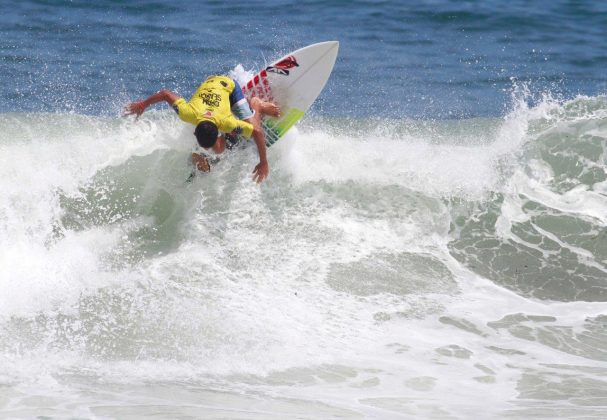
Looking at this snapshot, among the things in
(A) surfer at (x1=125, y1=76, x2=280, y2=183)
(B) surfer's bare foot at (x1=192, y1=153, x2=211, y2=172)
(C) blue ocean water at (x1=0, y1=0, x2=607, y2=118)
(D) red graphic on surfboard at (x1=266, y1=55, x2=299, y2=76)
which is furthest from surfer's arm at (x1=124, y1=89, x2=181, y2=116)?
(C) blue ocean water at (x1=0, y1=0, x2=607, y2=118)

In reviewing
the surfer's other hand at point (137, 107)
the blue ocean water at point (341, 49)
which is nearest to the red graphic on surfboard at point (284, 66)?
the surfer's other hand at point (137, 107)

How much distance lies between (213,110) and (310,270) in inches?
64.7

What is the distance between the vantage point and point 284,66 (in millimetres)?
8914

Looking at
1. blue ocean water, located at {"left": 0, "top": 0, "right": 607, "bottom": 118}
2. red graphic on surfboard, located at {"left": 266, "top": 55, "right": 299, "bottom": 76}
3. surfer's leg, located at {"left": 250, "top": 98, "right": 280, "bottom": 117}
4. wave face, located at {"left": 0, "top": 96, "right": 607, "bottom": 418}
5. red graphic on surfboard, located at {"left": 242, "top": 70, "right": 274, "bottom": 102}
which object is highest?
blue ocean water, located at {"left": 0, "top": 0, "right": 607, "bottom": 118}

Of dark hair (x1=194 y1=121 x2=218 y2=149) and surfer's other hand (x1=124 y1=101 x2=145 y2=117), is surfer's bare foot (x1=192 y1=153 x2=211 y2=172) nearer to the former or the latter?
surfer's other hand (x1=124 y1=101 x2=145 y2=117)

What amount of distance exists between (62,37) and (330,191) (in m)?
7.43

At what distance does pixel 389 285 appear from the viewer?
25.4 feet

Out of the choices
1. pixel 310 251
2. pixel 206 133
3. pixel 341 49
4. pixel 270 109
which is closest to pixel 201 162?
pixel 270 109

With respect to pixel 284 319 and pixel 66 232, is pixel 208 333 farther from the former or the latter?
pixel 66 232

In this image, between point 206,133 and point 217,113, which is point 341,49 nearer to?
point 217,113

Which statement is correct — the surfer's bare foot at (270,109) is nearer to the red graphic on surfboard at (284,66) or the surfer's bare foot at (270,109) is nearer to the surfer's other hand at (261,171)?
the red graphic on surfboard at (284,66)

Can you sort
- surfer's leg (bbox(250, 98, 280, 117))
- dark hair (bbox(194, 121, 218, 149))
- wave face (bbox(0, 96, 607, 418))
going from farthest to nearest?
1. surfer's leg (bbox(250, 98, 280, 117))
2. dark hair (bbox(194, 121, 218, 149))
3. wave face (bbox(0, 96, 607, 418))

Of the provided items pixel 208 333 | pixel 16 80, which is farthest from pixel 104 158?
pixel 16 80

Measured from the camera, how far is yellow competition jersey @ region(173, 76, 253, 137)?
7715 mm
